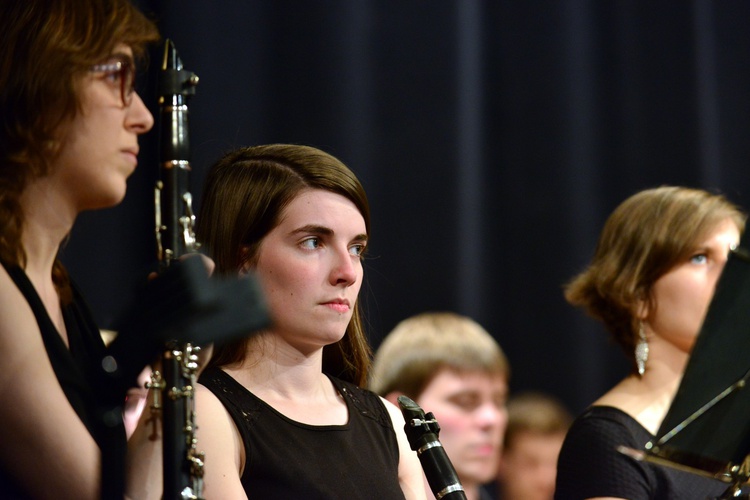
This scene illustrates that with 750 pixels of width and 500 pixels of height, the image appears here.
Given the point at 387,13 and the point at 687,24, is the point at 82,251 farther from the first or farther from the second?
the point at 687,24

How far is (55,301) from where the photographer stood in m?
1.42

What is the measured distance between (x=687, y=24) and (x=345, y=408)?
247cm

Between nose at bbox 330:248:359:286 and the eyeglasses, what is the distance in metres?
0.49

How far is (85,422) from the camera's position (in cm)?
133

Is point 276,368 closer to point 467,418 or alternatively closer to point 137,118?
point 137,118

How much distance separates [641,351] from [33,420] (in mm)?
1435

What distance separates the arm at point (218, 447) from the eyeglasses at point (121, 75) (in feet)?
1.66

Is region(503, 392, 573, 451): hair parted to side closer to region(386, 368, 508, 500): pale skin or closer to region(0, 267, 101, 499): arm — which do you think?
region(386, 368, 508, 500): pale skin

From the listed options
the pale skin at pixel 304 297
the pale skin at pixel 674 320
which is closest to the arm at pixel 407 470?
the pale skin at pixel 304 297

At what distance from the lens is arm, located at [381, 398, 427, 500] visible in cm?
187

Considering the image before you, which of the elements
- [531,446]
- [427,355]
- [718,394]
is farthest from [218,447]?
[531,446]

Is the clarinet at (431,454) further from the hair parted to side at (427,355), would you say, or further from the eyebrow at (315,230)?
the hair parted to side at (427,355)

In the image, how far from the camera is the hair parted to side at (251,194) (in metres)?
1.77

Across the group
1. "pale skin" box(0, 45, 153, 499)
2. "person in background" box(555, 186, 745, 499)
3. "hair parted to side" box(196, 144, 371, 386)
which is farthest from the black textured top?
"pale skin" box(0, 45, 153, 499)
